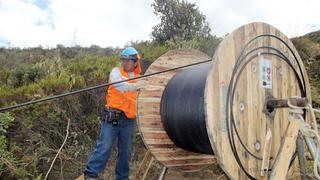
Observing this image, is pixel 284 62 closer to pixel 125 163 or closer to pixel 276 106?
pixel 276 106

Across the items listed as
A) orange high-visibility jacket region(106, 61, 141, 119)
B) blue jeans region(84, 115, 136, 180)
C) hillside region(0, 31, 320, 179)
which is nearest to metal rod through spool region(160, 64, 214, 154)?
orange high-visibility jacket region(106, 61, 141, 119)

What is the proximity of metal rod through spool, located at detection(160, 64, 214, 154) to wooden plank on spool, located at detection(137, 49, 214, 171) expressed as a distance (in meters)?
0.12

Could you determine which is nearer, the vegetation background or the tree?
the vegetation background

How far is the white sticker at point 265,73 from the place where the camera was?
3916 mm

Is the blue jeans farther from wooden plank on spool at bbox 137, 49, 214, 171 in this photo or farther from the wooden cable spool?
the wooden cable spool

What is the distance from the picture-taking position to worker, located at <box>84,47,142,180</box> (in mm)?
4781

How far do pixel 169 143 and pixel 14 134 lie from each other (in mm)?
2677

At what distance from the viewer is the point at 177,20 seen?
11.5m

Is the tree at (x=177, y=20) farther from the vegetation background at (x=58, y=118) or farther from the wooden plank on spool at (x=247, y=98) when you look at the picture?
the wooden plank on spool at (x=247, y=98)

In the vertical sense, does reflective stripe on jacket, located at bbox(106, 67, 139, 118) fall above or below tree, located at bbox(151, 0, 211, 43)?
below

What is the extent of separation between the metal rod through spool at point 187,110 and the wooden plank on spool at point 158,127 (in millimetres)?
125

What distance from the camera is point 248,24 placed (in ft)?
12.3

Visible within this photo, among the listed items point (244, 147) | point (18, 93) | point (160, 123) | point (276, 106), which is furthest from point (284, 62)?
point (18, 93)

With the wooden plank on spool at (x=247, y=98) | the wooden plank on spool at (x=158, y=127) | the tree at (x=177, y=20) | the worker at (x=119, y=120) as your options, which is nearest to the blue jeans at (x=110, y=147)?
the worker at (x=119, y=120)
